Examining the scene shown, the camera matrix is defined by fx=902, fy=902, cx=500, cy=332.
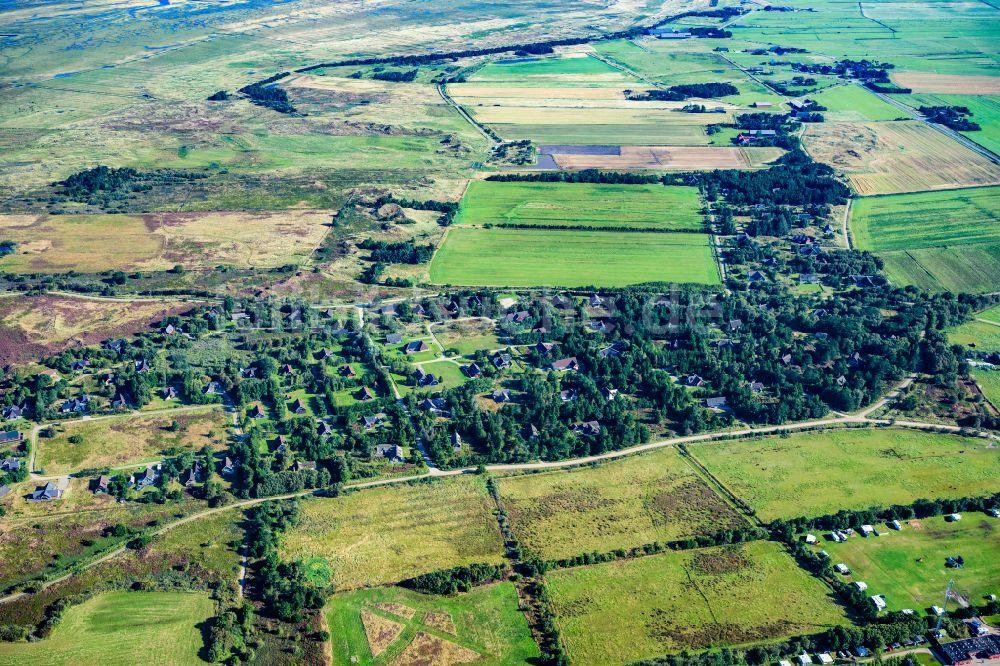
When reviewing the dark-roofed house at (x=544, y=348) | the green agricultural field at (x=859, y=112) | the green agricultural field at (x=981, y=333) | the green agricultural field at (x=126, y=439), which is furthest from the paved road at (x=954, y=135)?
the green agricultural field at (x=126, y=439)

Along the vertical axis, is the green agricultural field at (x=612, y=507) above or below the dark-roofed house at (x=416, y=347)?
below

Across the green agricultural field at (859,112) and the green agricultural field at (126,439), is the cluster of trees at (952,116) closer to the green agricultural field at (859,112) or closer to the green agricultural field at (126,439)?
the green agricultural field at (859,112)

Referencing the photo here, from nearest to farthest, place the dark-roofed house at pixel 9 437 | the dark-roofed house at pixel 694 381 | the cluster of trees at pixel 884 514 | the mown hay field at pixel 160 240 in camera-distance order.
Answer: the cluster of trees at pixel 884 514, the dark-roofed house at pixel 9 437, the dark-roofed house at pixel 694 381, the mown hay field at pixel 160 240

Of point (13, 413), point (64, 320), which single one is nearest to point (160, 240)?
point (64, 320)

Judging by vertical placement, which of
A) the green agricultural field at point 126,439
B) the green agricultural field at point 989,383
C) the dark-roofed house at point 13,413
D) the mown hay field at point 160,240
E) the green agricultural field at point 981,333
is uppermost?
the mown hay field at point 160,240

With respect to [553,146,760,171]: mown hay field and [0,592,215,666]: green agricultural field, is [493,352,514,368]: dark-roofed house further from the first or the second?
[553,146,760,171]: mown hay field

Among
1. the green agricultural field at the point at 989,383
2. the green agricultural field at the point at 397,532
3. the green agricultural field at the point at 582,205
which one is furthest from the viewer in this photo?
the green agricultural field at the point at 582,205

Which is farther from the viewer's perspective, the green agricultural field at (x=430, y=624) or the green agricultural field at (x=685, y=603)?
the green agricultural field at (x=685, y=603)

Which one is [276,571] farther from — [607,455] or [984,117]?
[984,117]
